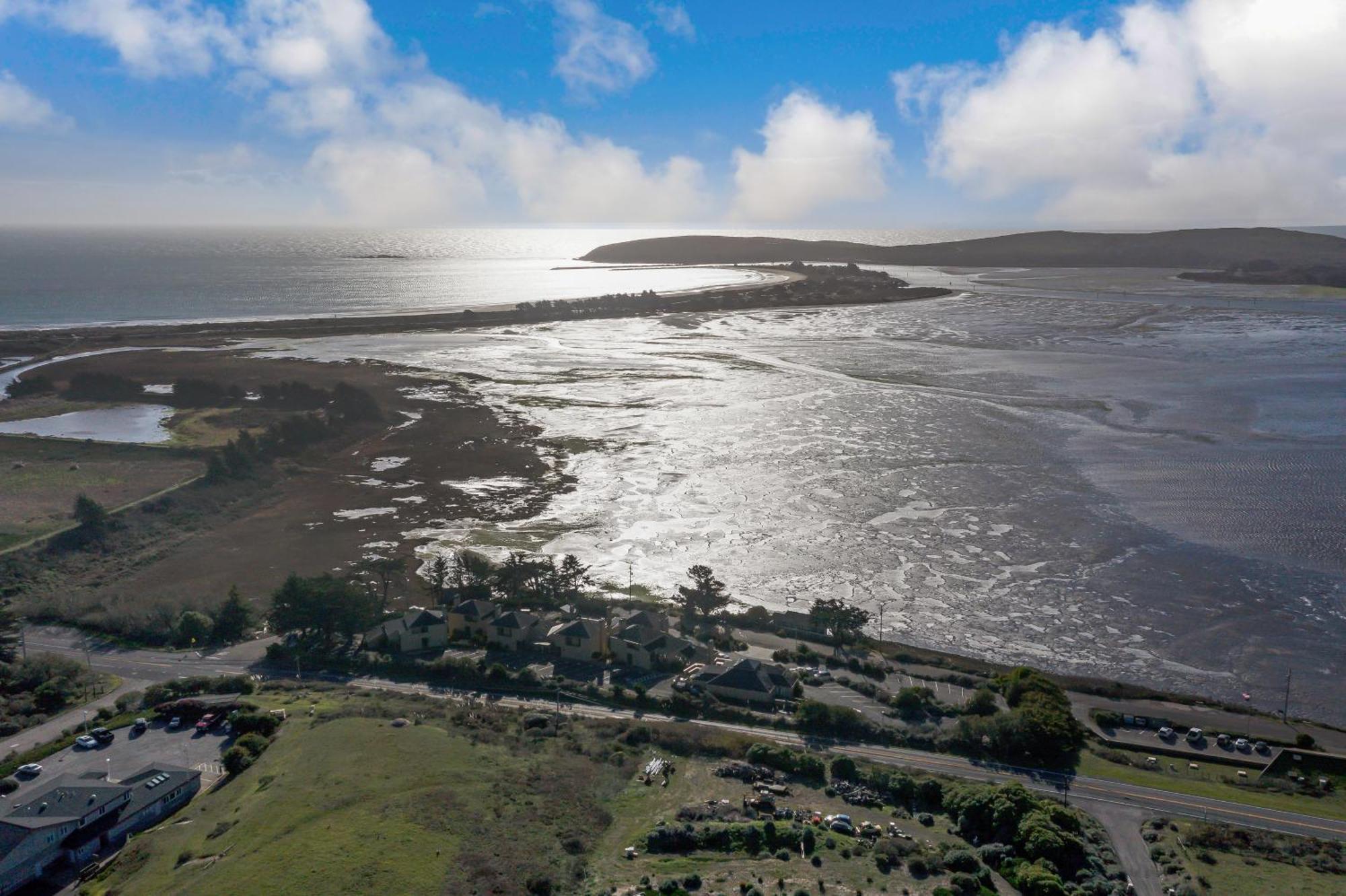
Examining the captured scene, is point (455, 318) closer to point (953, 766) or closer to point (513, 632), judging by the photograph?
point (513, 632)

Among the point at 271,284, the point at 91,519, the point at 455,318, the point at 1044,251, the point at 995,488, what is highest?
the point at 1044,251

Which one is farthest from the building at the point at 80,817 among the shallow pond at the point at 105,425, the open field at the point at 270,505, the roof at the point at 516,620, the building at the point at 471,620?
the shallow pond at the point at 105,425

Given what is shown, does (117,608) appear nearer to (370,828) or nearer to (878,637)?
(370,828)

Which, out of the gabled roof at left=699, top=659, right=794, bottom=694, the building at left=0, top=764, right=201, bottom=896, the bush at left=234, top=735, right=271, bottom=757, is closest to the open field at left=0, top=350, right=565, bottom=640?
the bush at left=234, top=735, right=271, bottom=757

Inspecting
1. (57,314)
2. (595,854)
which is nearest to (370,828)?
(595,854)

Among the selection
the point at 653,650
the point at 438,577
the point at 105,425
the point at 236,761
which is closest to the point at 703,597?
the point at 653,650

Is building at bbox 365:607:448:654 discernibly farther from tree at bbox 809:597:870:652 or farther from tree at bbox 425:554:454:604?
→ tree at bbox 809:597:870:652
